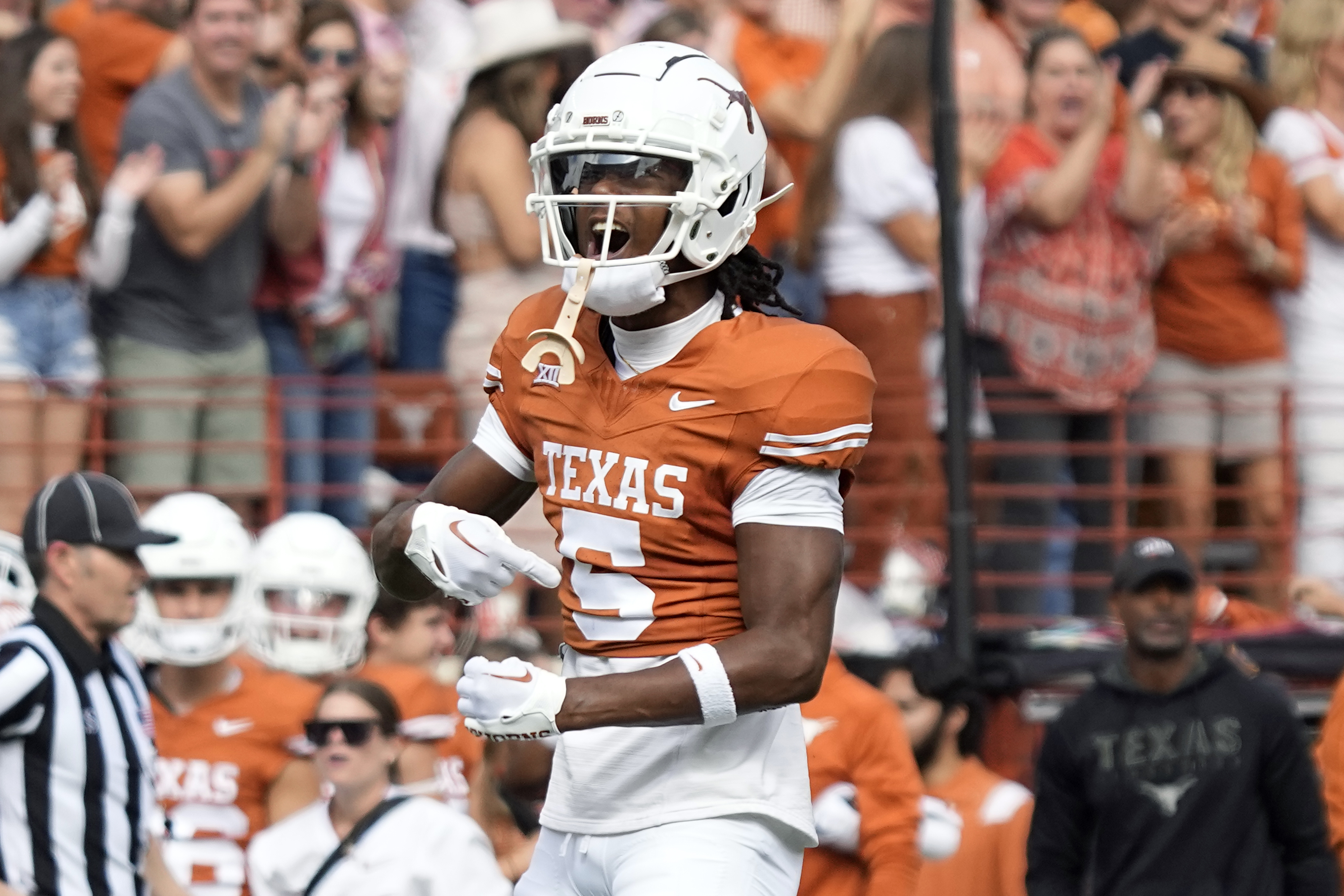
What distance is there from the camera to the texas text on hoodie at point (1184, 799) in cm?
588

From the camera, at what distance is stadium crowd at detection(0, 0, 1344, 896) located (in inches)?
286

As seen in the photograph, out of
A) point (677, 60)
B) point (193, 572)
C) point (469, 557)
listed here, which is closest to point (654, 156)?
point (677, 60)

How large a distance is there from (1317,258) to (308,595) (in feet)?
13.2

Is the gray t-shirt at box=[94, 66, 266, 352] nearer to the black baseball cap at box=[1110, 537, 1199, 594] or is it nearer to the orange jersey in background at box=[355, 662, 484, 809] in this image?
the orange jersey in background at box=[355, 662, 484, 809]

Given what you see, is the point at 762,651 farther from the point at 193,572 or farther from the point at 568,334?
the point at 193,572

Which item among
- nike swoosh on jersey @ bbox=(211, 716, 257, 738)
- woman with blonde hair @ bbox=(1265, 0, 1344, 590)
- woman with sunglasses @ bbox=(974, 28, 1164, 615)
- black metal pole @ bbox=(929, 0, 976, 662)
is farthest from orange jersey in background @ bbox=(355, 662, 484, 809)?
woman with blonde hair @ bbox=(1265, 0, 1344, 590)

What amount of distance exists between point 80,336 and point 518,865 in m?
2.56

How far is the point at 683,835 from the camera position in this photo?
361 cm

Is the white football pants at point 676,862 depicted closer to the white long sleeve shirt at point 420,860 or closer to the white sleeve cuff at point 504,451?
the white sleeve cuff at point 504,451

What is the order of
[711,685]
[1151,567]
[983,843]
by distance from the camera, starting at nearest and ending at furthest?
[711,685]
[1151,567]
[983,843]

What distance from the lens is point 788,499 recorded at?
11.8 ft

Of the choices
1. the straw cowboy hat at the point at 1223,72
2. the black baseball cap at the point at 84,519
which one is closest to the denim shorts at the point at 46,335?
the black baseball cap at the point at 84,519

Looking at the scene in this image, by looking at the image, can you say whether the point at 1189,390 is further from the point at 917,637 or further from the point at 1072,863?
the point at 1072,863

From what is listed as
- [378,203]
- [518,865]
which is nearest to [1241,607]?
[518,865]
